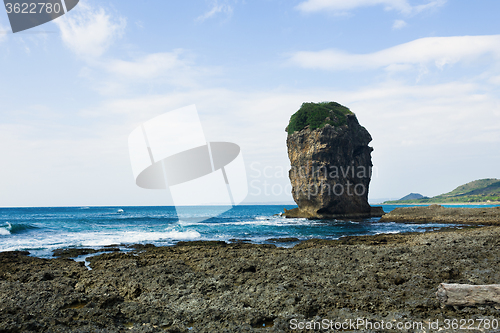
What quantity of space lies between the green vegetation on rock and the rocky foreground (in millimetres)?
35514

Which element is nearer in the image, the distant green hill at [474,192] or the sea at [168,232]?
the sea at [168,232]

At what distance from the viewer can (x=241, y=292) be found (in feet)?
24.9

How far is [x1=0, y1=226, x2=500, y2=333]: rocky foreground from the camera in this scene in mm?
5988

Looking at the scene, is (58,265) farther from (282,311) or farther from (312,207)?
(312,207)

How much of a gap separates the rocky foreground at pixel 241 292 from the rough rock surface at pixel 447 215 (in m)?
29.8

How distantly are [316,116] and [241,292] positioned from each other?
4167 centimetres

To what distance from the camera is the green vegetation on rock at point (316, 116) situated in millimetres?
45625

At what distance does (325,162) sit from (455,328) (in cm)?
3899

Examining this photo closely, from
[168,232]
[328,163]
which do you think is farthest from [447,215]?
[168,232]

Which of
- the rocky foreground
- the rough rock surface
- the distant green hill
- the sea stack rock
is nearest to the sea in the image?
the rough rock surface

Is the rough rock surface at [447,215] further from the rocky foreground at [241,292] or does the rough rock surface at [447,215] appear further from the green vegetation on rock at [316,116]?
the rocky foreground at [241,292]

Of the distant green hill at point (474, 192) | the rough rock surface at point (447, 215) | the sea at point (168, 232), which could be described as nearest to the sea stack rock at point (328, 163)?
the sea at point (168, 232)

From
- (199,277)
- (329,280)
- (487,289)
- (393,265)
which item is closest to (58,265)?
(199,277)

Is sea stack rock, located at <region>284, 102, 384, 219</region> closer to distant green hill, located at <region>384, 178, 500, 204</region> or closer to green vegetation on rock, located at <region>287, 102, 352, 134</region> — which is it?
green vegetation on rock, located at <region>287, 102, 352, 134</region>
